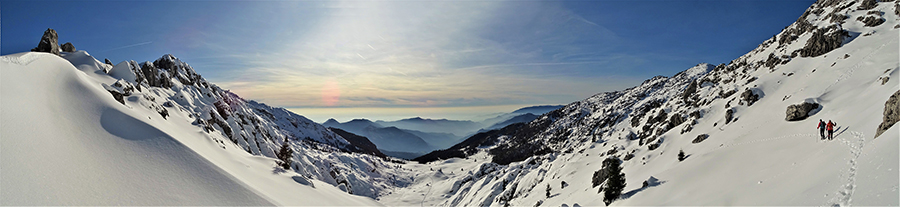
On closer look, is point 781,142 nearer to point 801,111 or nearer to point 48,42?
point 801,111

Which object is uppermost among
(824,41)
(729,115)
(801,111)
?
(824,41)

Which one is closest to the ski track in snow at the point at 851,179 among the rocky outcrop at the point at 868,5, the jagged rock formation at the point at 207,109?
the jagged rock formation at the point at 207,109

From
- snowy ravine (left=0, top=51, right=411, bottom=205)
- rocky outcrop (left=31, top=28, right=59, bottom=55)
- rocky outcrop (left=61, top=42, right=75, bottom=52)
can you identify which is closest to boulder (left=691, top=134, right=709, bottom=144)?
snowy ravine (left=0, top=51, right=411, bottom=205)

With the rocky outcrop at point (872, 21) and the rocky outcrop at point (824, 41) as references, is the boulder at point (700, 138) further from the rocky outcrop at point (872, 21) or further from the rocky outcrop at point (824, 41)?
the rocky outcrop at point (872, 21)

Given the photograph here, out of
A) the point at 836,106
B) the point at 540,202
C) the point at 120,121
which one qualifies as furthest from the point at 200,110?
the point at 836,106

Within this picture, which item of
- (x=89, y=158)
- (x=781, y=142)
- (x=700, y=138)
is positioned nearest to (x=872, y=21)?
(x=700, y=138)

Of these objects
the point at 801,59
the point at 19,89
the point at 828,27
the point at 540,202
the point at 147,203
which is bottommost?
the point at 540,202

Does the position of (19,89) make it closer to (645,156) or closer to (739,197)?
(739,197)
